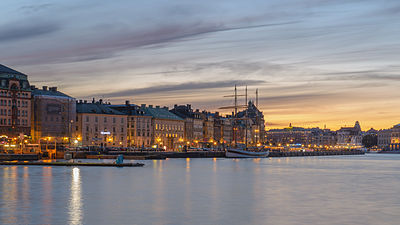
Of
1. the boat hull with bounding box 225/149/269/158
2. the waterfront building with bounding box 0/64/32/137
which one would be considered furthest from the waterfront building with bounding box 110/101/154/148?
the waterfront building with bounding box 0/64/32/137

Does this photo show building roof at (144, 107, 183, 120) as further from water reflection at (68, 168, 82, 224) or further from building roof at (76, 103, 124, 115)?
water reflection at (68, 168, 82, 224)

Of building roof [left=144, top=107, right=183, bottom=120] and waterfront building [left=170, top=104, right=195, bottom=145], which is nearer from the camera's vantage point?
building roof [left=144, top=107, right=183, bottom=120]

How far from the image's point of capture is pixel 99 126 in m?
148

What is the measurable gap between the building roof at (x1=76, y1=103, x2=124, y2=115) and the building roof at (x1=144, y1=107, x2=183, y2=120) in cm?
1308

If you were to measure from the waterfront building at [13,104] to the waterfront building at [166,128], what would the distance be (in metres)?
44.7

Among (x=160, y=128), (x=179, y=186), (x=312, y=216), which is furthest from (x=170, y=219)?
(x=160, y=128)

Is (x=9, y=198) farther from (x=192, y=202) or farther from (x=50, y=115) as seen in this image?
(x=50, y=115)

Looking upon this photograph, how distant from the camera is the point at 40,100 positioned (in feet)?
420

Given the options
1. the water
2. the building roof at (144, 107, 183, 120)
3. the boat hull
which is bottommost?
the water

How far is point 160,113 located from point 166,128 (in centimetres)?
460

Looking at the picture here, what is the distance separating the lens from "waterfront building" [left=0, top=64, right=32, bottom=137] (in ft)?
405

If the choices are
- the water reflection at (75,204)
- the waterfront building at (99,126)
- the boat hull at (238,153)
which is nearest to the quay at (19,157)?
the waterfront building at (99,126)

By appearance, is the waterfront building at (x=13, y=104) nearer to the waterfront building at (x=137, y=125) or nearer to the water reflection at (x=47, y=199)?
the waterfront building at (x=137, y=125)

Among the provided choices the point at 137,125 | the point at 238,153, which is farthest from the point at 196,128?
the point at 238,153
